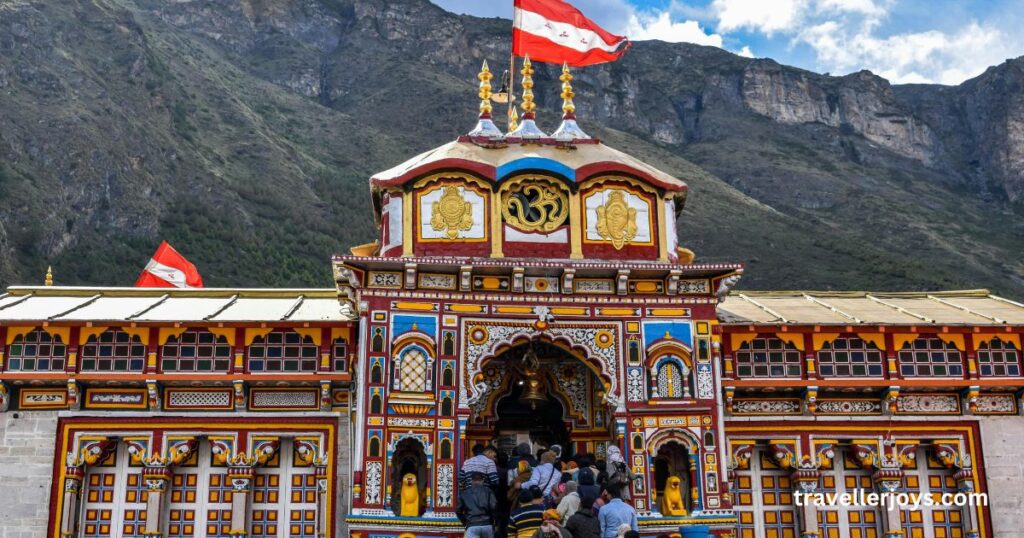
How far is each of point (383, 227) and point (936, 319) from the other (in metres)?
12.5

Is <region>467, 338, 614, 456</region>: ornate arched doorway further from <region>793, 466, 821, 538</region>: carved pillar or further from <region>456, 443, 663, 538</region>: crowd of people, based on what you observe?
<region>793, 466, 821, 538</region>: carved pillar

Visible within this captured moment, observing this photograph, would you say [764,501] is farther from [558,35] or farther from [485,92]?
[558,35]

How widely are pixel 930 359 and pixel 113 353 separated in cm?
1766

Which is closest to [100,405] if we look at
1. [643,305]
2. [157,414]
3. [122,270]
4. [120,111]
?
[157,414]

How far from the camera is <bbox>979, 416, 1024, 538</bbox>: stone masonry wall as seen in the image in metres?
23.2

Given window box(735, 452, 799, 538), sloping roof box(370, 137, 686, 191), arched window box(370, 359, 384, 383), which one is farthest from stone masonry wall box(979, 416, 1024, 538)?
arched window box(370, 359, 384, 383)

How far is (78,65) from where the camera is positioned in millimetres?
82375

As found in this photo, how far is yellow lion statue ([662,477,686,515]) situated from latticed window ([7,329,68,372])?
12.5 meters

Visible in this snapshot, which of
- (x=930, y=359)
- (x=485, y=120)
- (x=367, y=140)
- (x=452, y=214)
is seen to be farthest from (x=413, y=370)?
(x=367, y=140)

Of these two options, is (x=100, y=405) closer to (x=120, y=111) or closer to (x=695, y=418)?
(x=695, y=418)

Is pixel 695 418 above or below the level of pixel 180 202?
below

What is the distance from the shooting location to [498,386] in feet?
76.5

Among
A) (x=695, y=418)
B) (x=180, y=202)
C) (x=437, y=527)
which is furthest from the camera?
(x=180, y=202)

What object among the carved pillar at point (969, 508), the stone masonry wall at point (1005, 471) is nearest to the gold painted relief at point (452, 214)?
the carved pillar at point (969, 508)
